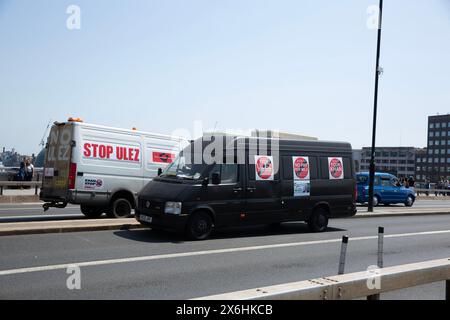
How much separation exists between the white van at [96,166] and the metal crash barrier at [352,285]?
27.2 ft

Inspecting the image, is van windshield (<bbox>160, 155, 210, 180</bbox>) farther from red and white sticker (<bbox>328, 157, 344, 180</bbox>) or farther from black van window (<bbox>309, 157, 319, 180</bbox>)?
red and white sticker (<bbox>328, 157, 344, 180</bbox>)

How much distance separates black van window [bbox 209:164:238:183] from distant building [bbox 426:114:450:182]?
160340 millimetres

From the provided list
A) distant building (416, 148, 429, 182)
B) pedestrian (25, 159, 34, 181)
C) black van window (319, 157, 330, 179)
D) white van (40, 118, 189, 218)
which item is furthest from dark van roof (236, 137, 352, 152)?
distant building (416, 148, 429, 182)

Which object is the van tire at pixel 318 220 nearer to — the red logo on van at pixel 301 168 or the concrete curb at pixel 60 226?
the red logo on van at pixel 301 168

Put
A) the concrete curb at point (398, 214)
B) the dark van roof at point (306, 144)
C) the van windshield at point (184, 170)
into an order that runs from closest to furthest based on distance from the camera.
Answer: the van windshield at point (184, 170) < the dark van roof at point (306, 144) < the concrete curb at point (398, 214)

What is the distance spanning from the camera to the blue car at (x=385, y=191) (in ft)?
87.5

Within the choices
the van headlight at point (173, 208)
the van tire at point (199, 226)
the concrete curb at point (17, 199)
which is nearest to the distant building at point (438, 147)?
the concrete curb at point (17, 199)

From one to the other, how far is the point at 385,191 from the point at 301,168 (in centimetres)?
1673

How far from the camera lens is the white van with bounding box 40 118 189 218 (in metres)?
13.0

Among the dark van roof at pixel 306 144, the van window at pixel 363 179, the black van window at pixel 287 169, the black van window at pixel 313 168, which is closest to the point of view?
the dark van roof at pixel 306 144

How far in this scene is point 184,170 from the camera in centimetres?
1127

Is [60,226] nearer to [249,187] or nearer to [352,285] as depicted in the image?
[249,187]
